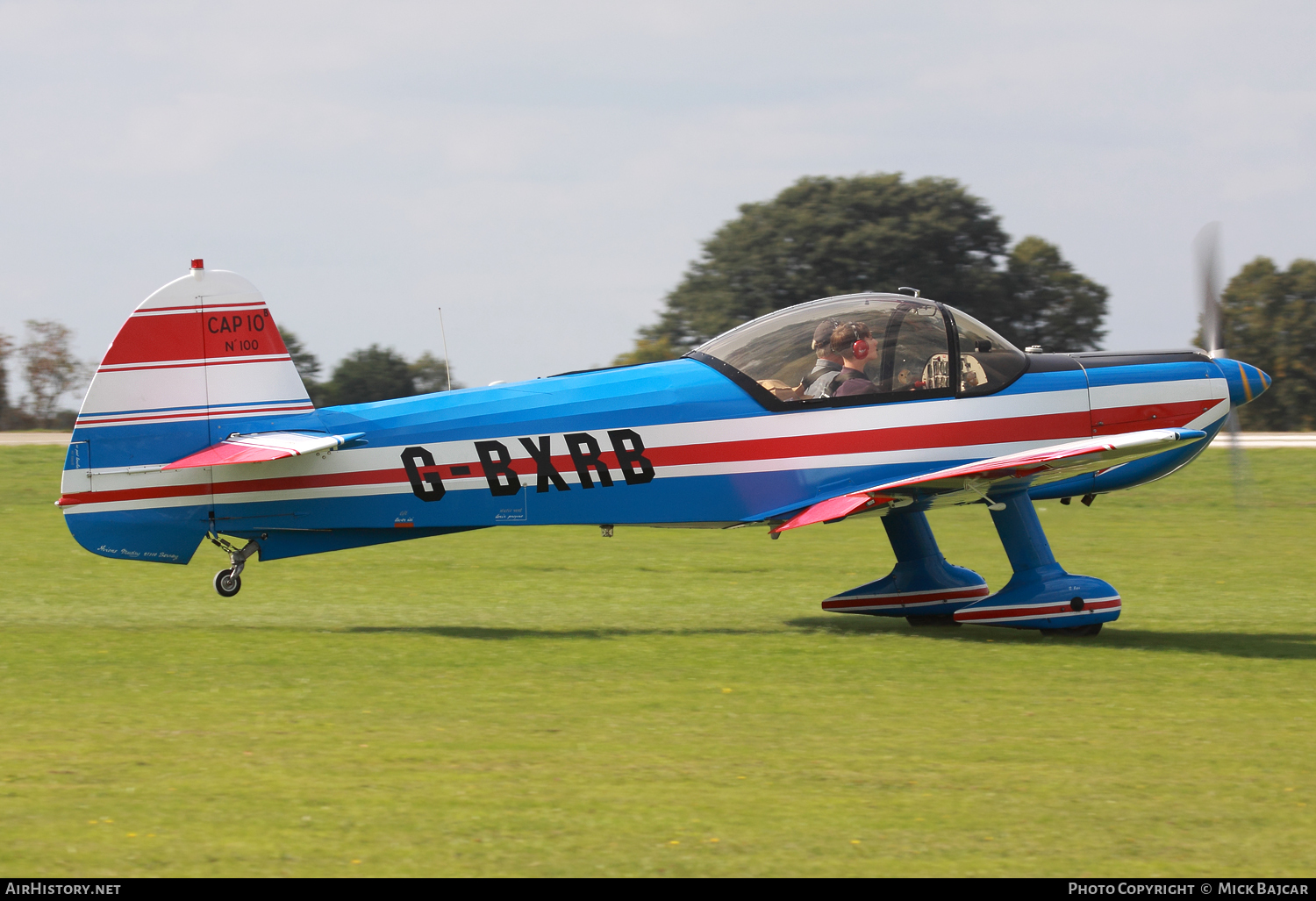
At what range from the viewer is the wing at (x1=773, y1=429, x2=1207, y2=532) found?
8.66 meters

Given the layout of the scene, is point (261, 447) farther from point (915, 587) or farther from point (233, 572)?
point (915, 587)

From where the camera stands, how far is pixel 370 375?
31.6 m

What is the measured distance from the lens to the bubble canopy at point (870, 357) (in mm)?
9547

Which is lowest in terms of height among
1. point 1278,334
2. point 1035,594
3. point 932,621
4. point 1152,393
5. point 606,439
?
point 932,621

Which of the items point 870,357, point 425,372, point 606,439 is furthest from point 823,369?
point 425,372

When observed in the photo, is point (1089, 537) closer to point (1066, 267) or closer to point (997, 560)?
point (997, 560)

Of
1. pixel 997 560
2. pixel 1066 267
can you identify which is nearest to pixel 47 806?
pixel 997 560

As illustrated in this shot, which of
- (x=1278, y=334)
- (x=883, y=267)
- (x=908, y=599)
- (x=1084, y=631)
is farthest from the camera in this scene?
(x=1278, y=334)

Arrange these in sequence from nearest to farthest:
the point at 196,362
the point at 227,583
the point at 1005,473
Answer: the point at 1005,473 < the point at 196,362 < the point at 227,583

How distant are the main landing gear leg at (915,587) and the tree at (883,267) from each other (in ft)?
106

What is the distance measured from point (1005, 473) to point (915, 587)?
1746 mm

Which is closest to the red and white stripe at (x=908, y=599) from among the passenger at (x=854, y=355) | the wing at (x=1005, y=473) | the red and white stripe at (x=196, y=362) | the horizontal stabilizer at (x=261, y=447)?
the wing at (x=1005, y=473)

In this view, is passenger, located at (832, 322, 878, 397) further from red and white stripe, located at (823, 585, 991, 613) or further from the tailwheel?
the tailwheel

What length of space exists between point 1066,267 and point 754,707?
141 feet
